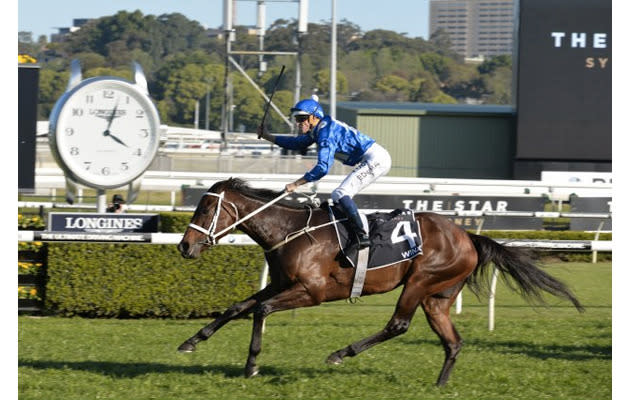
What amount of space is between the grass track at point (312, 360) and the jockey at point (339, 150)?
2.94 feet

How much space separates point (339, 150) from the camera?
5.80 m

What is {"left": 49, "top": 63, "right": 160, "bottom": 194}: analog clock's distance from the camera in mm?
7949

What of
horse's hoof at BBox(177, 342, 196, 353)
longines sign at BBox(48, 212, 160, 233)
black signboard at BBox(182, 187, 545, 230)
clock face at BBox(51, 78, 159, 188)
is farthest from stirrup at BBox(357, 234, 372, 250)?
black signboard at BBox(182, 187, 545, 230)

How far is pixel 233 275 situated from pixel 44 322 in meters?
1.57

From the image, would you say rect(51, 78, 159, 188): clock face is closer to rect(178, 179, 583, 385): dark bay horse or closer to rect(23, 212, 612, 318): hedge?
rect(23, 212, 612, 318): hedge

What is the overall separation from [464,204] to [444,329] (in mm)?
8443

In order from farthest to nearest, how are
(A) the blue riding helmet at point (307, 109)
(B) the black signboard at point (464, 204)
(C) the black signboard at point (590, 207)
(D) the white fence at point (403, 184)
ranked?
(D) the white fence at point (403, 184) < (C) the black signboard at point (590, 207) < (B) the black signboard at point (464, 204) < (A) the blue riding helmet at point (307, 109)

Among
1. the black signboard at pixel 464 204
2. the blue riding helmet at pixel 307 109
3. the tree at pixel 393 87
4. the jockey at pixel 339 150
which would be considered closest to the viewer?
the jockey at pixel 339 150

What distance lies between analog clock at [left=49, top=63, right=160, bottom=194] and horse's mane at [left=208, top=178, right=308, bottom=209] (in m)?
2.46

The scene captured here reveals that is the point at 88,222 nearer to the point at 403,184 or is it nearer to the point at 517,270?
the point at 517,270

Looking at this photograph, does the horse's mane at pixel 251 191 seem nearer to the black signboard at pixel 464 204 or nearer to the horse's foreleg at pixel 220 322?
the horse's foreleg at pixel 220 322

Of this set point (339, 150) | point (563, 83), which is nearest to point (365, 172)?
point (339, 150)

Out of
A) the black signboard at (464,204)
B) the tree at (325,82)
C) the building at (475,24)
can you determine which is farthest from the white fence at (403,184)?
the building at (475,24)

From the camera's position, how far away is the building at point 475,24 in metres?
114
